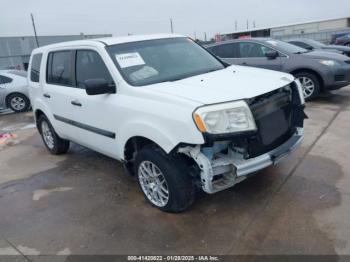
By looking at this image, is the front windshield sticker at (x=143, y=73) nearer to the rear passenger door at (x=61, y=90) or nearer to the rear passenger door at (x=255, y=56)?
the rear passenger door at (x=61, y=90)

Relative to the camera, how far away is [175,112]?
3.07 m

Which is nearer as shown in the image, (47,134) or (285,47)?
(47,134)

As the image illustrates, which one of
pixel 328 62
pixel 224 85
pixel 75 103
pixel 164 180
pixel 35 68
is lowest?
pixel 164 180

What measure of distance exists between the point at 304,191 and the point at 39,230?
289 cm

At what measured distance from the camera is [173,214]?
3570 mm

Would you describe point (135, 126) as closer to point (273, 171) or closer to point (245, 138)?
point (245, 138)

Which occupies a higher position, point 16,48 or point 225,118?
point 225,118

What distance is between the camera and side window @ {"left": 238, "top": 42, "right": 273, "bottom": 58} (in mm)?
8391

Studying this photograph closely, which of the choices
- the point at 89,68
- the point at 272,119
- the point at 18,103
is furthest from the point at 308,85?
the point at 18,103

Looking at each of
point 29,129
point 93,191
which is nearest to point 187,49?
point 93,191

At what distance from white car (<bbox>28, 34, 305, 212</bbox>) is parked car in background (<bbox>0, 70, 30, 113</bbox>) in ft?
23.1

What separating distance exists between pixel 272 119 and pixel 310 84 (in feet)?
16.3

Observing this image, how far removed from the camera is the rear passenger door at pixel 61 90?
463 cm

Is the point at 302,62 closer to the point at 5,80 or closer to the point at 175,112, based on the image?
the point at 175,112
